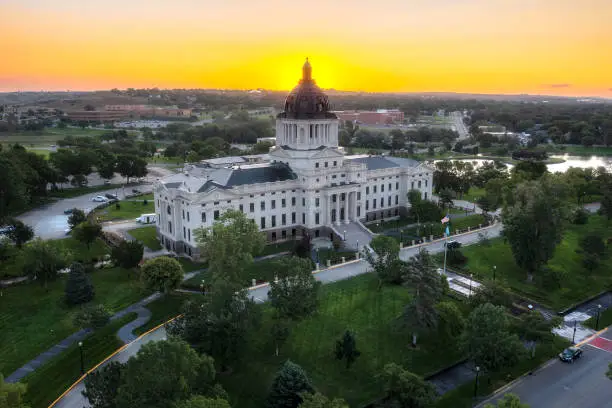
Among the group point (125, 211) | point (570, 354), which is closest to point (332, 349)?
point (570, 354)

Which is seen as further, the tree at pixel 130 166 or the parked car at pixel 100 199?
the tree at pixel 130 166

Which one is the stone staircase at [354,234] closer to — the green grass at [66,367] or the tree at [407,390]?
the green grass at [66,367]

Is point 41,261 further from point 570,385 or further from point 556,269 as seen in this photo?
point 556,269

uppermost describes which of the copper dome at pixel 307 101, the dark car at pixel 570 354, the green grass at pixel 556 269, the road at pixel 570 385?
the copper dome at pixel 307 101

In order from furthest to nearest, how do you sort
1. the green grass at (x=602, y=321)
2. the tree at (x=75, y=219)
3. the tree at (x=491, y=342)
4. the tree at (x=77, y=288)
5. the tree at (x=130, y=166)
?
the tree at (x=130, y=166), the tree at (x=75, y=219), the tree at (x=77, y=288), the green grass at (x=602, y=321), the tree at (x=491, y=342)

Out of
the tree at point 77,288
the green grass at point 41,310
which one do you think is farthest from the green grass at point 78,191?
the tree at point 77,288
